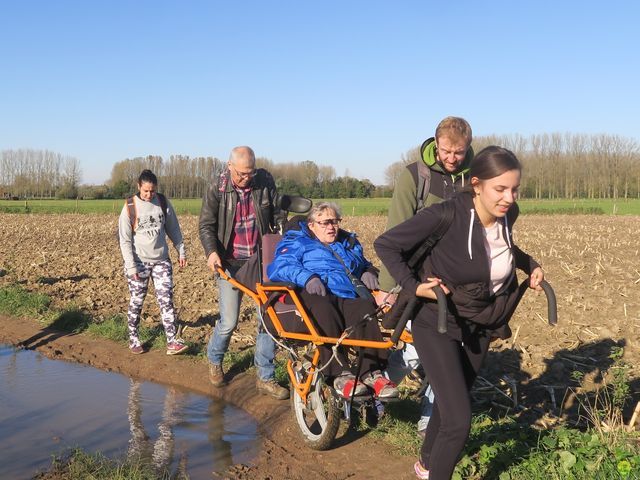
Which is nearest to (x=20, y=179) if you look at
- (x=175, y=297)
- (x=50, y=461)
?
(x=175, y=297)

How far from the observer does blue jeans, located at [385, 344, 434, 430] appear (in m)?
4.85

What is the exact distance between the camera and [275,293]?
5098mm

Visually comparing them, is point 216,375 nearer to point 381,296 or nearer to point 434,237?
point 381,296

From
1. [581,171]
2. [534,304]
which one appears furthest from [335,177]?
[534,304]

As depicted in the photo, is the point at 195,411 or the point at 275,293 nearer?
the point at 275,293

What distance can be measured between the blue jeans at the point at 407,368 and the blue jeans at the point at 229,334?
1.47 metres

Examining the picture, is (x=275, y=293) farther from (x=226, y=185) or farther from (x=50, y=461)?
(x=50, y=461)

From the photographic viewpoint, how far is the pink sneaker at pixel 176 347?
7606 mm

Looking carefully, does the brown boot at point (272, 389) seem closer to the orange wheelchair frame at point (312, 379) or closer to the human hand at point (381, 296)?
the orange wheelchair frame at point (312, 379)

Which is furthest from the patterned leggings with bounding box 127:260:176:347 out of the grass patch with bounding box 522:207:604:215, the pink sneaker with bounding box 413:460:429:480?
the grass patch with bounding box 522:207:604:215

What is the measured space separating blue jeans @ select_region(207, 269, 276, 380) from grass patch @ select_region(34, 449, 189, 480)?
1784 millimetres

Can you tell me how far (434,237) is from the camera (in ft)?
11.4

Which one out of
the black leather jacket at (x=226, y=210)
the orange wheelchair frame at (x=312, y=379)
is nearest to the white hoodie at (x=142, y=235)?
the black leather jacket at (x=226, y=210)

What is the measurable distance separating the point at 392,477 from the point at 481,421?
3.24 feet
